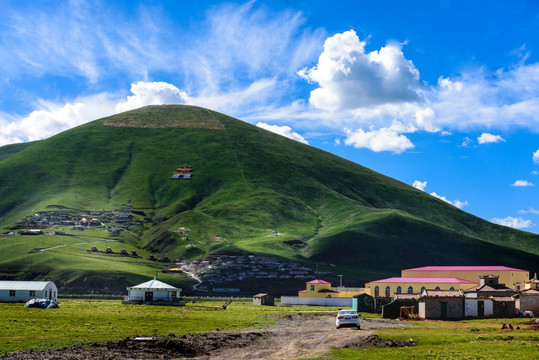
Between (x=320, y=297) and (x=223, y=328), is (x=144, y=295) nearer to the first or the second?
(x=320, y=297)

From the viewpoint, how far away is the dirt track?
38250 mm

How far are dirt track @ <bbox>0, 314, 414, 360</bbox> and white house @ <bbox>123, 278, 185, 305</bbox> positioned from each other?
225 ft

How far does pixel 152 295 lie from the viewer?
123 meters

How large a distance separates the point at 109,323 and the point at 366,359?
33904 millimetres

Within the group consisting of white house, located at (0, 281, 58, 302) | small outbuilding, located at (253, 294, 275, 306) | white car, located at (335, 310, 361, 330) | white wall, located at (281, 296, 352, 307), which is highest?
white car, located at (335, 310, 361, 330)

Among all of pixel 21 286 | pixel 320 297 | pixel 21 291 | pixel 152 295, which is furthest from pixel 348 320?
pixel 320 297

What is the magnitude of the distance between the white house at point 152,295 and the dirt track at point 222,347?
6870cm

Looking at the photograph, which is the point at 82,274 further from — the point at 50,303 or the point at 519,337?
the point at 519,337

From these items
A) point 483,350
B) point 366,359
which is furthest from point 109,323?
point 483,350

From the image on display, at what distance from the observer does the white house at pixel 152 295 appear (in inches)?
4766

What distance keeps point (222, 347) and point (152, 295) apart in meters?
81.5

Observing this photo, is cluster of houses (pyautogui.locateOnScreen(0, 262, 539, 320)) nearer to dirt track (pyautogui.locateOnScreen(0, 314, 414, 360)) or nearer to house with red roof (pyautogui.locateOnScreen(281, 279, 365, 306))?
house with red roof (pyautogui.locateOnScreen(281, 279, 365, 306))

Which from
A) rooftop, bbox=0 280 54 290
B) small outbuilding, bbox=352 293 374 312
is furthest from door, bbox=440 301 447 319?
rooftop, bbox=0 280 54 290

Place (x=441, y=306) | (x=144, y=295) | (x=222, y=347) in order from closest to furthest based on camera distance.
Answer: (x=222, y=347) → (x=441, y=306) → (x=144, y=295)
